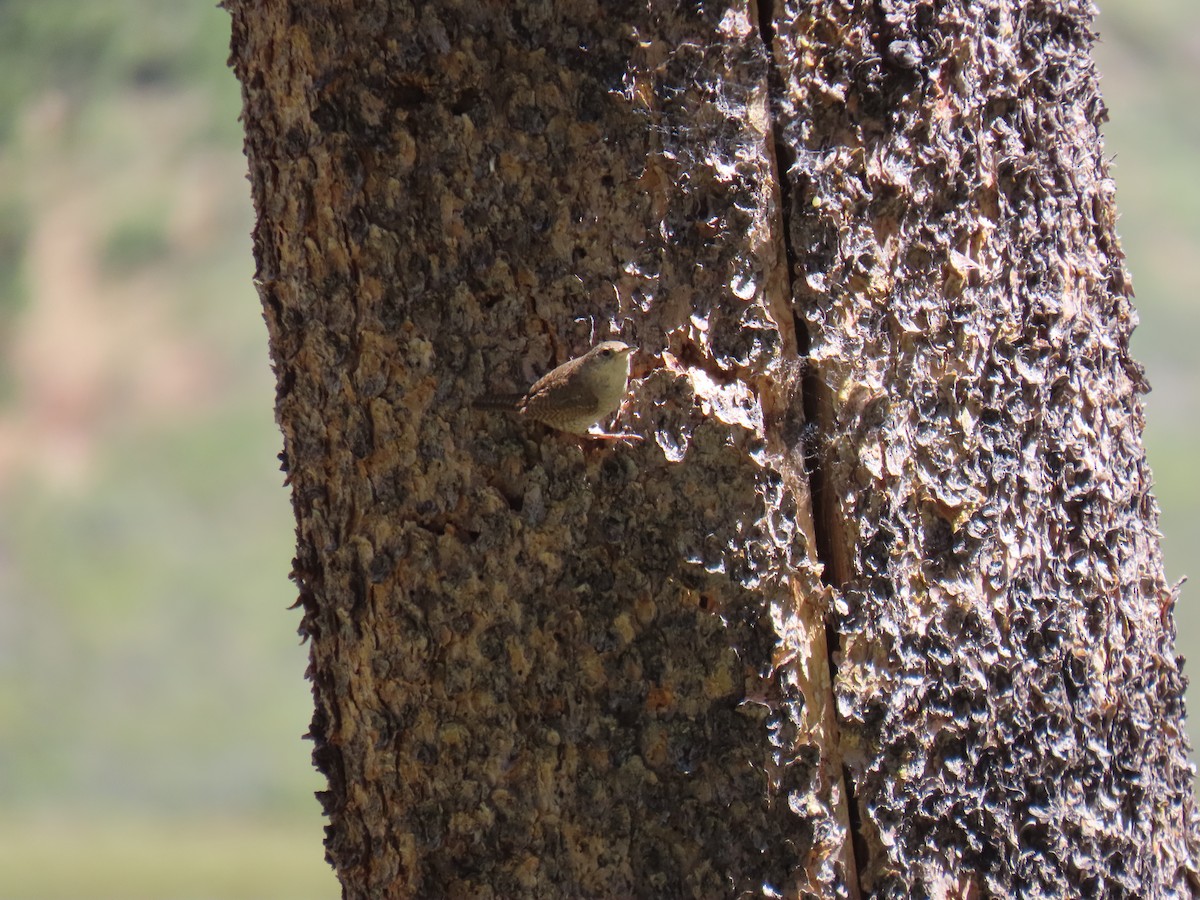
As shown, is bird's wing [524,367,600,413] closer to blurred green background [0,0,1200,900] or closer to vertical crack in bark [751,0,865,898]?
vertical crack in bark [751,0,865,898]

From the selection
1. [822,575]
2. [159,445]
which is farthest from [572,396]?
[159,445]

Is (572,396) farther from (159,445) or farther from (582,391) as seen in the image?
(159,445)

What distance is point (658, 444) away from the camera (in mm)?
1235

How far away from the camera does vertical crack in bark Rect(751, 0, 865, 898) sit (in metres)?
1.25

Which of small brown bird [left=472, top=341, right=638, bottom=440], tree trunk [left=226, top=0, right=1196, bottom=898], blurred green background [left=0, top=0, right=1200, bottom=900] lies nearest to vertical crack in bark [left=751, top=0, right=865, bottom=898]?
tree trunk [left=226, top=0, right=1196, bottom=898]

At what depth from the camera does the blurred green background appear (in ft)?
18.9

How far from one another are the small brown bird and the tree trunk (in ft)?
0.11

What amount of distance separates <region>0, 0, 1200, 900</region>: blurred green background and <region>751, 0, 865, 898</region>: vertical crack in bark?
476 cm

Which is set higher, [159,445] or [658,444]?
[159,445]

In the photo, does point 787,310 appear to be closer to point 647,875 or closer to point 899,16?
point 899,16

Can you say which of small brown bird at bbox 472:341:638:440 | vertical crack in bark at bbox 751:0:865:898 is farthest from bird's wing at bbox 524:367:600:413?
vertical crack in bark at bbox 751:0:865:898

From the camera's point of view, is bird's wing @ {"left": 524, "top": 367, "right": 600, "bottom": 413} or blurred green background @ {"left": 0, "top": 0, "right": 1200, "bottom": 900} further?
blurred green background @ {"left": 0, "top": 0, "right": 1200, "bottom": 900}

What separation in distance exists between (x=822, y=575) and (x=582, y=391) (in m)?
0.31

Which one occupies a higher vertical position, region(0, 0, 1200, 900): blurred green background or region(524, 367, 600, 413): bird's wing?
region(0, 0, 1200, 900): blurred green background
